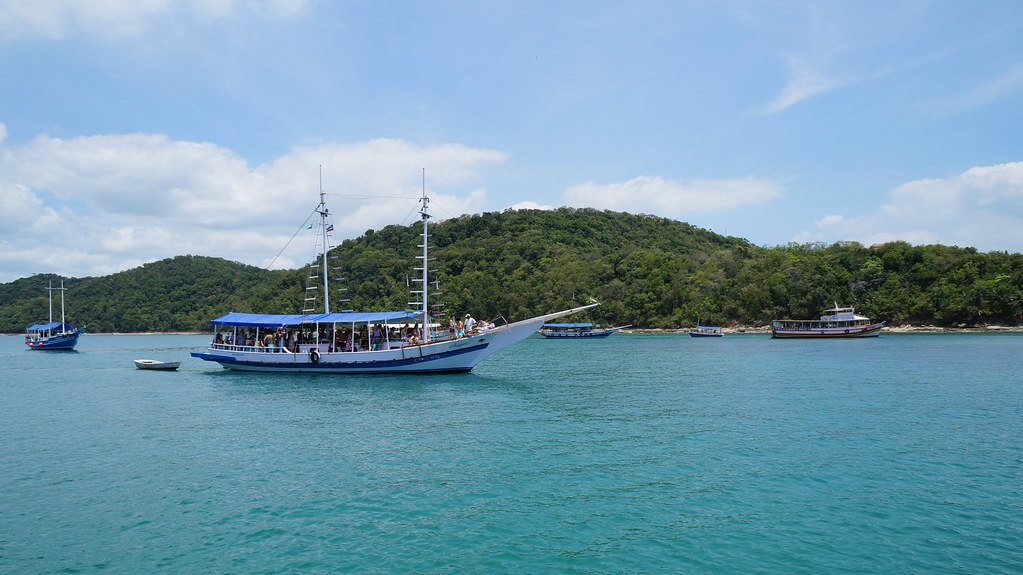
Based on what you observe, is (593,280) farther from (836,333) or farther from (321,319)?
(321,319)

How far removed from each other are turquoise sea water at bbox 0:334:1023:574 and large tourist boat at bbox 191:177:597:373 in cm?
735

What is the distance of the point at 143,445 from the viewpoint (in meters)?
20.2

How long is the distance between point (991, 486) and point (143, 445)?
24312 mm

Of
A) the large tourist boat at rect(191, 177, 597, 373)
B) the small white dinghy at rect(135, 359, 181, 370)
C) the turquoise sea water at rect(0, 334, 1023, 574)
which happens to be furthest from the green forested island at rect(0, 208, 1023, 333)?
the turquoise sea water at rect(0, 334, 1023, 574)

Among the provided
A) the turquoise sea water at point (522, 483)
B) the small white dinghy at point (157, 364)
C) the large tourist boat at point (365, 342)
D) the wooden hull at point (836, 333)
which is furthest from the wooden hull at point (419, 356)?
the wooden hull at point (836, 333)

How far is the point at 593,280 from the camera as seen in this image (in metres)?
127

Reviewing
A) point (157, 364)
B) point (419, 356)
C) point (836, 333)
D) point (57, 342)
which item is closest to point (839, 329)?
point (836, 333)

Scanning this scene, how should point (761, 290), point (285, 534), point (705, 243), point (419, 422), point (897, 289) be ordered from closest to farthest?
point (285, 534) < point (419, 422) < point (897, 289) < point (761, 290) < point (705, 243)

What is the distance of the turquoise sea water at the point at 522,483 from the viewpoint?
11.2m

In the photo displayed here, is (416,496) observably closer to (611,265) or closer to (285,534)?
(285,534)

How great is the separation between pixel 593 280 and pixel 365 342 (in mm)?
90035

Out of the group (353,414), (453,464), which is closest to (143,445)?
(353,414)

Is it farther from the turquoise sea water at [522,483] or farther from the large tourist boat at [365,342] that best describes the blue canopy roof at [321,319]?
the turquoise sea water at [522,483]

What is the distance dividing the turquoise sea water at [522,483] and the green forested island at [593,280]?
216ft
